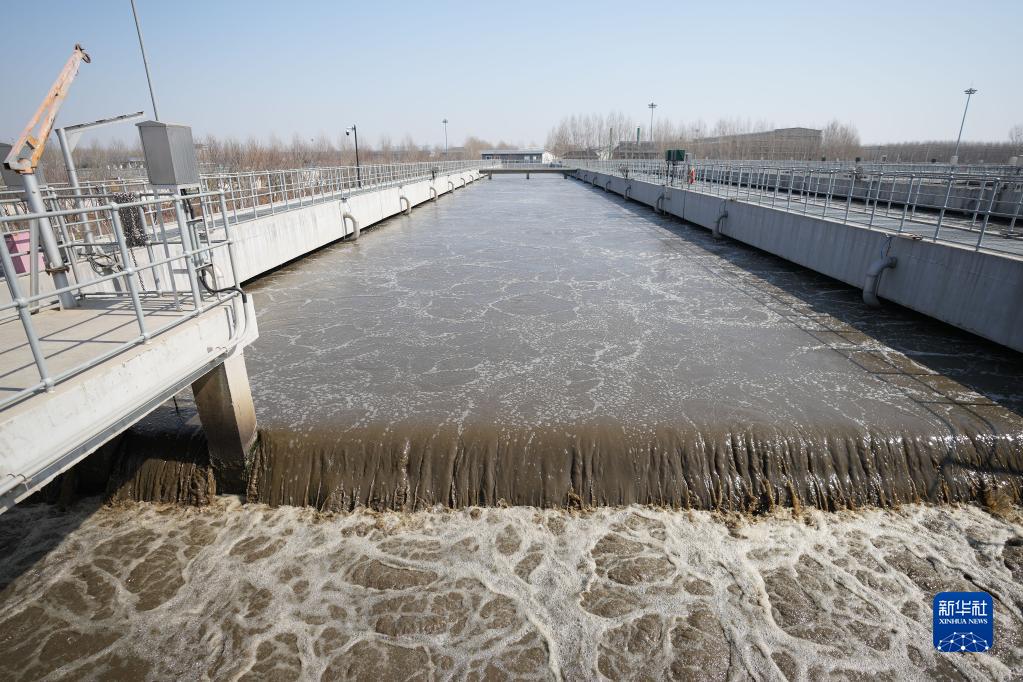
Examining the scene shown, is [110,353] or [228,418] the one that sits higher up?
[110,353]

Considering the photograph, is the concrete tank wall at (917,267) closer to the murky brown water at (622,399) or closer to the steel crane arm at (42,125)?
the murky brown water at (622,399)

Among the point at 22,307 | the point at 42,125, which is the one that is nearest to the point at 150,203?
the point at 22,307

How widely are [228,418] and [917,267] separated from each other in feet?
41.6

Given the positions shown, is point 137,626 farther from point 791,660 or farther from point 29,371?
point 791,660

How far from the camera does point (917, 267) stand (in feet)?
37.0

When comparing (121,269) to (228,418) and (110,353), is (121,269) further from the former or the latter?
(110,353)

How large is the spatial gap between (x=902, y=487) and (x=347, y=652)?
6.88m

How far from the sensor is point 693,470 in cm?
726

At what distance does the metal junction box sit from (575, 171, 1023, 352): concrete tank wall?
1295 cm

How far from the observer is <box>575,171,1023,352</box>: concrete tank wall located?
30.9 ft

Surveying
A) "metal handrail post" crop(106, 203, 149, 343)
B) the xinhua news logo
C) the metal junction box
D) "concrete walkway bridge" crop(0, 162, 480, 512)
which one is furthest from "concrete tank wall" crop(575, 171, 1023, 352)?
the metal junction box

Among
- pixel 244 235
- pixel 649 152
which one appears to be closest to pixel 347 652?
pixel 244 235

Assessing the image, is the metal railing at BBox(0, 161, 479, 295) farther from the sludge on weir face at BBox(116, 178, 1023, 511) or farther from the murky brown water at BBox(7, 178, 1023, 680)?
the murky brown water at BBox(7, 178, 1023, 680)

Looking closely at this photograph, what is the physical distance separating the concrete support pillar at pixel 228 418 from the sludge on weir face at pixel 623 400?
24 cm
